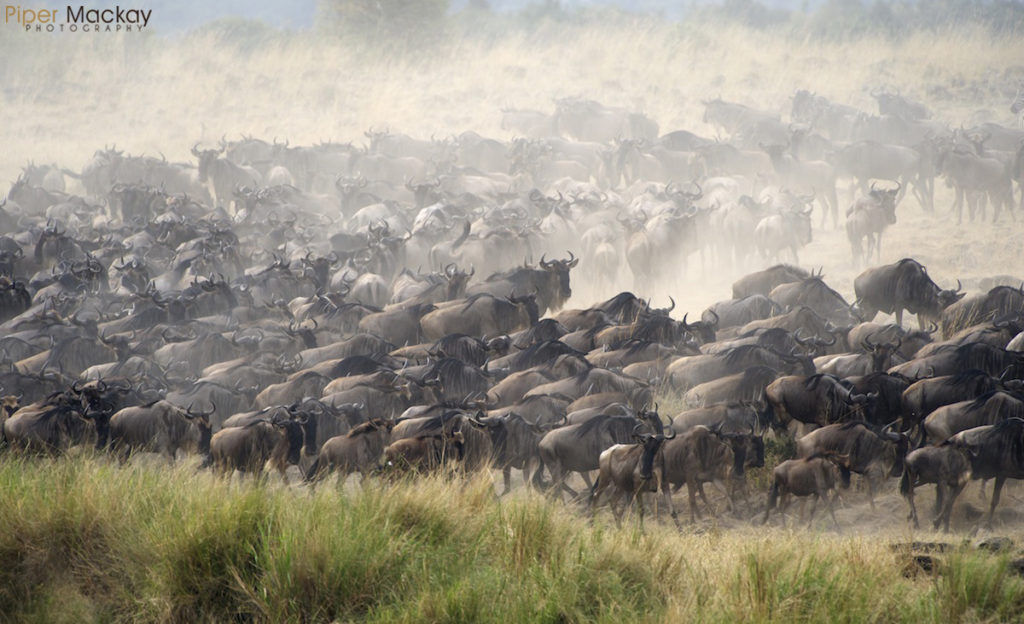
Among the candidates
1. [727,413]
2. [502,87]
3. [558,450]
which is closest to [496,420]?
[558,450]

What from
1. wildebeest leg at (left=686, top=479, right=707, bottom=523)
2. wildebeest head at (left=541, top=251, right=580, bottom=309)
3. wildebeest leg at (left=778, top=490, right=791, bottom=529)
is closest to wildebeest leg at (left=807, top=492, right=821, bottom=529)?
wildebeest leg at (left=778, top=490, right=791, bottom=529)

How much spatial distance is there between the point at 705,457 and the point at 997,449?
91.5 inches

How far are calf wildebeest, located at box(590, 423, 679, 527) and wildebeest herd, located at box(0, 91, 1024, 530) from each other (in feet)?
0.09

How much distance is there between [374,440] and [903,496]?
460 cm

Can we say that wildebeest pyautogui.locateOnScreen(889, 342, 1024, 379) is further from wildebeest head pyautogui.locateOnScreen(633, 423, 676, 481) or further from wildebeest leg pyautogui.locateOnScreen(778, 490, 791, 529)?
wildebeest head pyautogui.locateOnScreen(633, 423, 676, 481)

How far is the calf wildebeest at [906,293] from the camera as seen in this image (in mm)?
13797

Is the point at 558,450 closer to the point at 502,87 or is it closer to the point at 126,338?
the point at 126,338

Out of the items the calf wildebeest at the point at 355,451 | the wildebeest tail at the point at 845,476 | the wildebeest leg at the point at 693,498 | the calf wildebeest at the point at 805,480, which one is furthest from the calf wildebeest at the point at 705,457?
the calf wildebeest at the point at 355,451

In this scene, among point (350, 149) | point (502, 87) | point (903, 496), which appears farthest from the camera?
point (502, 87)

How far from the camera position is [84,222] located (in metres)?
22.0

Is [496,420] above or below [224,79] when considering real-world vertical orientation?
below

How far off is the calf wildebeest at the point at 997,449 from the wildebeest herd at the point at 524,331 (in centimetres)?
2

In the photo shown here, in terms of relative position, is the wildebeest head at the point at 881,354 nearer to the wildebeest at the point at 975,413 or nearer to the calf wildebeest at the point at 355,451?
the wildebeest at the point at 975,413

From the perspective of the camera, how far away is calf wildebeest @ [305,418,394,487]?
859 cm
